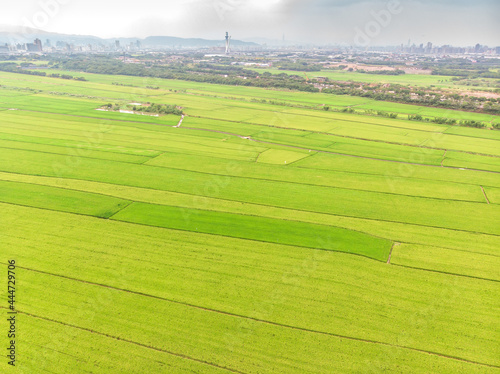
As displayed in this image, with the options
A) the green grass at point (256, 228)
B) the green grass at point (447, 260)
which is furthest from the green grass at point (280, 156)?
the green grass at point (447, 260)

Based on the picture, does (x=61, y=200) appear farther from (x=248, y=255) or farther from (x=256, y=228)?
(x=248, y=255)

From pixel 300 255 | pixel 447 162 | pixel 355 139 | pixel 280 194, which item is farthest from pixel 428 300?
pixel 355 139

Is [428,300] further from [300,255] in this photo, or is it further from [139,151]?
[139,151]

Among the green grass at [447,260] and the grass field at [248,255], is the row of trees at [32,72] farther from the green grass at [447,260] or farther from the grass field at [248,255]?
the green grass at [447,260]

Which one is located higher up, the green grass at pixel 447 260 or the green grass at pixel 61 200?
the green grass at pixel 61 200

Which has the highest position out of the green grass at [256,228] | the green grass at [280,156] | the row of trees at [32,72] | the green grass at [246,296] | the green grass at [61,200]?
the row of trees at [32,72]

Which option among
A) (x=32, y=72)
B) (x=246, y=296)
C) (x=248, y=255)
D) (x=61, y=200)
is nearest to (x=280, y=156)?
(x=248, y=255)

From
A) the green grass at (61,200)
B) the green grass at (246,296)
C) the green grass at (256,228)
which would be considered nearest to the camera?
the green grass at (246,296)

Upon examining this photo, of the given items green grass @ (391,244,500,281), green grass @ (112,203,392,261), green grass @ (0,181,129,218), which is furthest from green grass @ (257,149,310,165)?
green grass @ (391,244,500,281)
